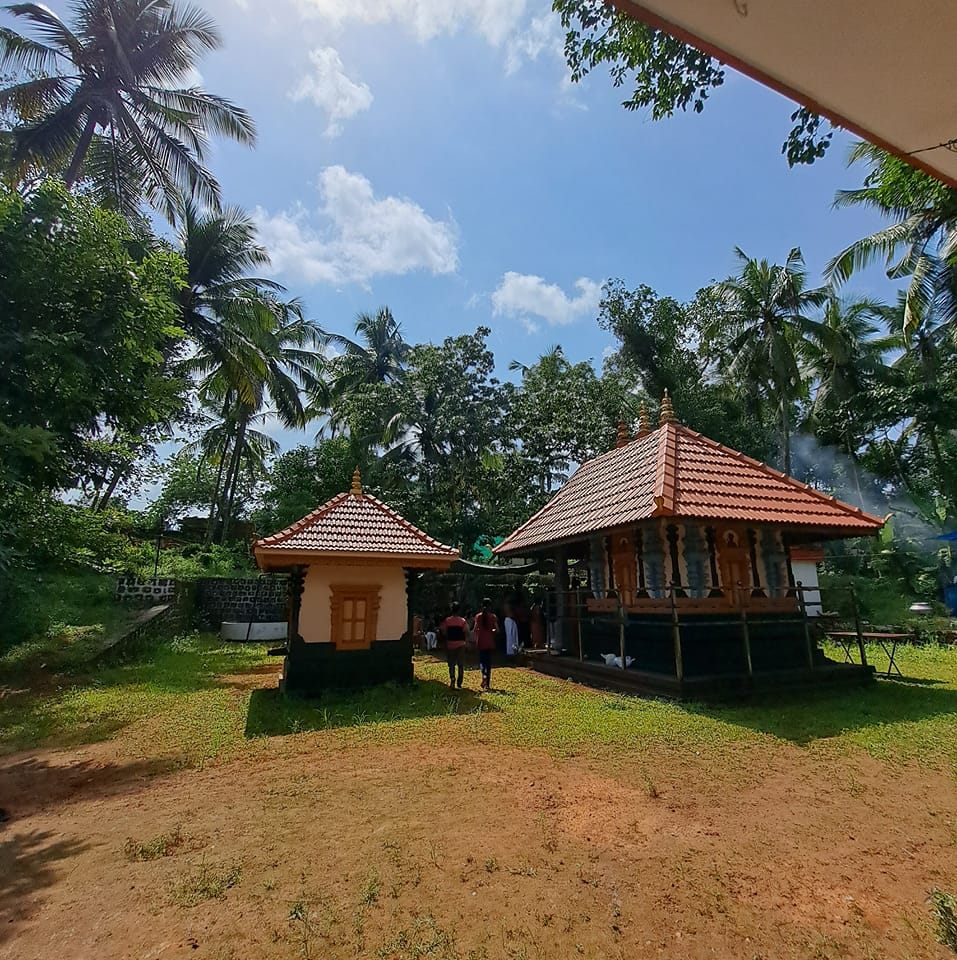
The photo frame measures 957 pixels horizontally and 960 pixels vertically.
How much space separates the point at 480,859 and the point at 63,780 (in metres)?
4.68

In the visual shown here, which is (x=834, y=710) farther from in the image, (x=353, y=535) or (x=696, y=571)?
(x=353, y=535)

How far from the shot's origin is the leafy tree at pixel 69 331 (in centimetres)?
716

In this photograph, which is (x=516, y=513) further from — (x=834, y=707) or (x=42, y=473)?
(x=42, y=473)

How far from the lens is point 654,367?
24.6 meters

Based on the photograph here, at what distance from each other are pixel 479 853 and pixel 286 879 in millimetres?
1278

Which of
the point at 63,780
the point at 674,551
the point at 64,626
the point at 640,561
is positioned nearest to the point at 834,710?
the point at 674,551

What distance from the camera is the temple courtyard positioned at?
9.77 feet

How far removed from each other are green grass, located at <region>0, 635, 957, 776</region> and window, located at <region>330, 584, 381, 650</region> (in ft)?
2.80

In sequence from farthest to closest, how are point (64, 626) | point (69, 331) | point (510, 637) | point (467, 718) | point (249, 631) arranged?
point (249, 631)
point (510, 637)
point (64, 626)
point (69, 331)
point (467, 718)

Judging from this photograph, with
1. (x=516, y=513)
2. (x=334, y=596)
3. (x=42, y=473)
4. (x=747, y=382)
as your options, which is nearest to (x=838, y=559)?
(x=747, y=382)

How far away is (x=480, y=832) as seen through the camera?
13.7ft

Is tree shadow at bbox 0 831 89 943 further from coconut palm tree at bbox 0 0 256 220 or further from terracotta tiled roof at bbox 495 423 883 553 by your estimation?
coconut palm tree at bbox 0 0 256 220

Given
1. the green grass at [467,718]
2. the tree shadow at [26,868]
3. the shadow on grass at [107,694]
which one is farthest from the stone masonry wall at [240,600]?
the tree shadow at [26,868]

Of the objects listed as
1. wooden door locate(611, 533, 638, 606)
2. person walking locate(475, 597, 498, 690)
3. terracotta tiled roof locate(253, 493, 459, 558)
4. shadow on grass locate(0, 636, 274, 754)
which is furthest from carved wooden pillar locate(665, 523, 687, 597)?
shadow on grass locate(0, 636, 274, 754)
